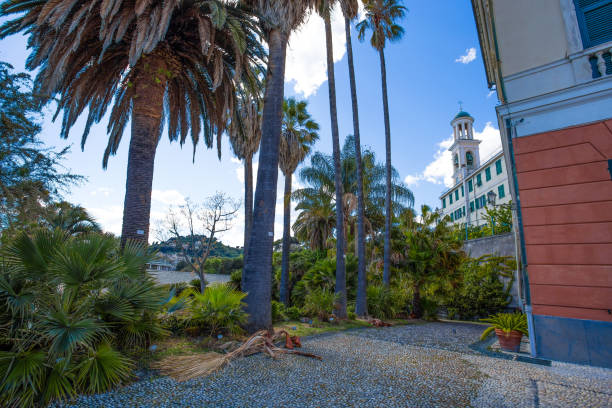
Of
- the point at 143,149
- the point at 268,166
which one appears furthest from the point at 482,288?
the point at 143,149

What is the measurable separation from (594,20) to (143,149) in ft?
30.1

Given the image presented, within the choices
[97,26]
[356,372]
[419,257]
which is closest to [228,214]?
[419,257]

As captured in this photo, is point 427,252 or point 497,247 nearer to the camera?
point 427,252

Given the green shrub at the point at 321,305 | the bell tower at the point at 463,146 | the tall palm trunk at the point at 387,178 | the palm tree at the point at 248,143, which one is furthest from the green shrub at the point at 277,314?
the bell tower at the point at 463,146

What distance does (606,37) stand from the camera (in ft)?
15.6

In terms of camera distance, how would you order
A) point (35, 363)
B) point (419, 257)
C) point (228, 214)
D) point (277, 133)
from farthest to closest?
point (228, 214) < point (419, 257) < point (277, 133) < point (35, 363)

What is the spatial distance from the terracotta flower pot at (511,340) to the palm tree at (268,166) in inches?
207

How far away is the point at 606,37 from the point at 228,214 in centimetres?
1834

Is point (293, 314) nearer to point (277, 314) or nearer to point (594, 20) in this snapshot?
point (277, 314)

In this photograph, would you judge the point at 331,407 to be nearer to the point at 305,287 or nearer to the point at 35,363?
the point at 35,363

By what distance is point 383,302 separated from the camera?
13.7 meters

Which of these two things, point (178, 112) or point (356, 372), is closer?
point (356, 372)

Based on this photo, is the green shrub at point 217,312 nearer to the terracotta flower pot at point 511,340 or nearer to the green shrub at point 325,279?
the terracotta flower pot at point 511,340

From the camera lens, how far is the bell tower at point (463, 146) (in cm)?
4700
